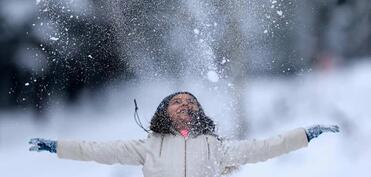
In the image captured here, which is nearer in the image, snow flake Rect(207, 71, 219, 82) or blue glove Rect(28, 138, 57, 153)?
blue glove Rect(28, 138, 57, 153)

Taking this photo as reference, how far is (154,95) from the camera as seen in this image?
159 inches

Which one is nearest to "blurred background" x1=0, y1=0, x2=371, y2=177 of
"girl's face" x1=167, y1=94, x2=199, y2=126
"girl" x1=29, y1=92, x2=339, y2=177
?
"girl's face" x1=167, y1=94, x2=199, y2=126

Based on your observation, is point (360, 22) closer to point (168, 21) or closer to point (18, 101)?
point (168, 21)

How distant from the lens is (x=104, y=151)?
86.0 inches

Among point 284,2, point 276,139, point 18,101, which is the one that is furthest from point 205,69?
point 276,139

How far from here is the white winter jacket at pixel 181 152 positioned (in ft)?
7.04

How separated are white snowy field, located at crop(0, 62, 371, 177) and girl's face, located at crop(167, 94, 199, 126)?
1.42m

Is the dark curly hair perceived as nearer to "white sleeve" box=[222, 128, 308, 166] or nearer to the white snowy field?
"white sleeve" box=[222, 128, 308, 166]

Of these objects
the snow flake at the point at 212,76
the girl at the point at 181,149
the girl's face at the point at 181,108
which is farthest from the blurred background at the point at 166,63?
the girl at the point at 181,149

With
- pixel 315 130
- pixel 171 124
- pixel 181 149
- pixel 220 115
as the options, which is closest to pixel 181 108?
pixel 171 124

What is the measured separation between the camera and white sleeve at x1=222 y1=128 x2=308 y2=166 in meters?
2.22

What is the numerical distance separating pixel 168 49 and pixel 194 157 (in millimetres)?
2019

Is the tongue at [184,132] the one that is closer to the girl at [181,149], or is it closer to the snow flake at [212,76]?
the girl at [181,149]

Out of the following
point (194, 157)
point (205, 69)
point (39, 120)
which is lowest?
point (194, 157)
